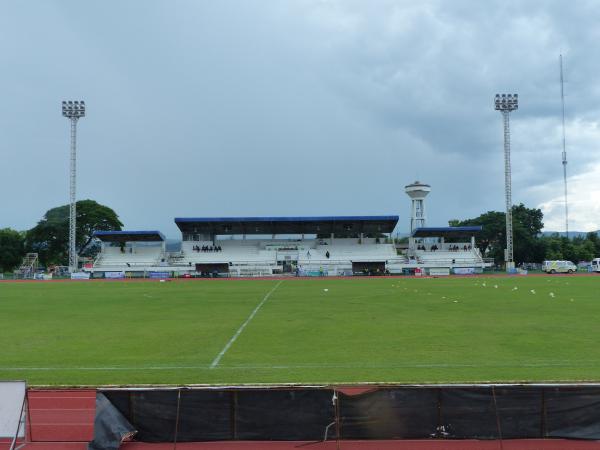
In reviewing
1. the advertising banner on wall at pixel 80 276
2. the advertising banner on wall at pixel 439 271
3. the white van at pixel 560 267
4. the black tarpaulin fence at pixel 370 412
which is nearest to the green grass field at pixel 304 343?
the black tarpaulin fence at pixel 370 412

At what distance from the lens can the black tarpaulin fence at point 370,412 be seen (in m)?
6.52

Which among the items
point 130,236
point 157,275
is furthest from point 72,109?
point 157,275

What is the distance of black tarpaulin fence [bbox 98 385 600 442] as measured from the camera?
21.4 feet

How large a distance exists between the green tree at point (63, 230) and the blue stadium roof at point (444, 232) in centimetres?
5514

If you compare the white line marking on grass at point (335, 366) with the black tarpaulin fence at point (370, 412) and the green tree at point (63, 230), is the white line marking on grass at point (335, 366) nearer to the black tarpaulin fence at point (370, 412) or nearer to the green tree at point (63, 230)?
the black tarpaulin fence at point (370, 412)

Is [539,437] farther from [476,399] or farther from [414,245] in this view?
[414,245]

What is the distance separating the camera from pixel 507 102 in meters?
66.2

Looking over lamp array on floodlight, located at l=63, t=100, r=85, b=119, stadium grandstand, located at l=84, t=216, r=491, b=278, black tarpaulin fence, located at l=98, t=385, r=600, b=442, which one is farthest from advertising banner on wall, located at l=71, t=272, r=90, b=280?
black tarpaulin fence, located at l=98, t=385, r=600, b=442

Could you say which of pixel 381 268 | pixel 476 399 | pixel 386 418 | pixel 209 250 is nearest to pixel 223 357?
pixel 386 418

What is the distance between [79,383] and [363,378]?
5868 millimetres

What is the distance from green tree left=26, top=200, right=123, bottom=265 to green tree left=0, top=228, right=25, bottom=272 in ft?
4.67

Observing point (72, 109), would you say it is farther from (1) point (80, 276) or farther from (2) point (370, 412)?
(2) point (370, 412)

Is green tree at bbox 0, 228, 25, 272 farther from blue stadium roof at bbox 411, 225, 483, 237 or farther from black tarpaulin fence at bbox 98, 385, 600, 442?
black tarpaulin fence at bbox 98, 385, 600, 442

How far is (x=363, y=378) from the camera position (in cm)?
976
